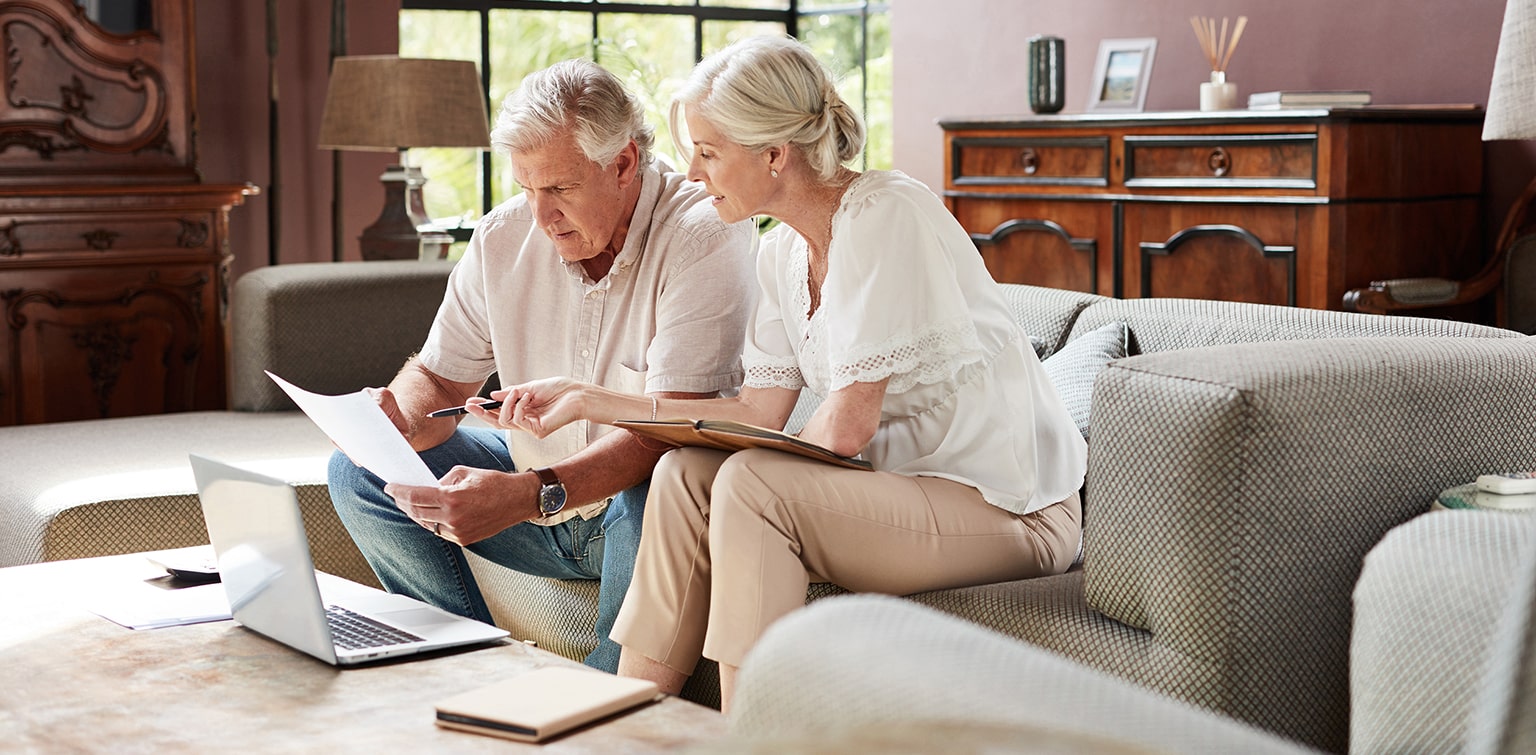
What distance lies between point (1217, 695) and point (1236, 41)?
3.25 metres

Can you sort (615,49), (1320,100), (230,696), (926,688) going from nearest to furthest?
(926,688) → (230,696) → (1320,100) → (615,49)

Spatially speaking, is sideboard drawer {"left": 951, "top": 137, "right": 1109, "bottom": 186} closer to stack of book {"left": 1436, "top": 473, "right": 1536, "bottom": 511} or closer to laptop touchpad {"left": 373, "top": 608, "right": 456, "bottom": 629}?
stack of book {"left": 1436, "top": 473, "right": 1536, "bottom": 511}

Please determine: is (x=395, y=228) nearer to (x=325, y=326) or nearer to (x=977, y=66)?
(x=325, y=326)

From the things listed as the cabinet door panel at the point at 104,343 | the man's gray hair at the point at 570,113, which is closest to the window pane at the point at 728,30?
the cabinet door panel at the point at 104,343

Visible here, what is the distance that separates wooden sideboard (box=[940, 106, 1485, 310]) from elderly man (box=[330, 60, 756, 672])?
198 cm

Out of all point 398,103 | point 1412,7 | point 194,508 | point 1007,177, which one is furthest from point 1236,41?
point 194,508

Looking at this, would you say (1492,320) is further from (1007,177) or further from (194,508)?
(194,508)

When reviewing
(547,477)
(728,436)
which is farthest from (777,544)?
(547,477)

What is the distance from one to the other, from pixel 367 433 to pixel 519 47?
4062 mm

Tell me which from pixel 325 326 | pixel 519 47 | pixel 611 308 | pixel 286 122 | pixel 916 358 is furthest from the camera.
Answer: pixel 519 47

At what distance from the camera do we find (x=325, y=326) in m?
3.20

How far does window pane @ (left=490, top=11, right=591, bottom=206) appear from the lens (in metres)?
5.61

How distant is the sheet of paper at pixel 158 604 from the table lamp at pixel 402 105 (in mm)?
2475

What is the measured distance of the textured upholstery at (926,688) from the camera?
0.72 metres
